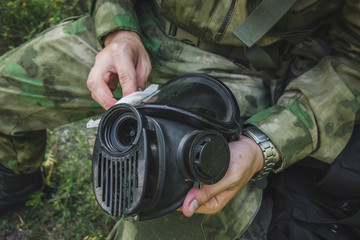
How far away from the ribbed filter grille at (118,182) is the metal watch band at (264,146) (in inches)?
21.5

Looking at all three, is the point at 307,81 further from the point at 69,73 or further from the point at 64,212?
the point at 64,212

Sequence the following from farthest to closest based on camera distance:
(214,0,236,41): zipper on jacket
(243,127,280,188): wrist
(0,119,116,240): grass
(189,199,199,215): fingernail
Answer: (0,119,116,240): grass, (214,0,236,41): zipper on jacket, (243,127,280,188): wrist, (189,199,199,215): fingernail

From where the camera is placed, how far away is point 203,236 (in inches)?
50.9

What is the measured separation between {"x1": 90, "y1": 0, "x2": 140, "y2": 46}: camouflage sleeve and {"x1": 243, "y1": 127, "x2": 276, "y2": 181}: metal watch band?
2.45 feet

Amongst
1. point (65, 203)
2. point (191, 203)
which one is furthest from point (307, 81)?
point (65, 203)

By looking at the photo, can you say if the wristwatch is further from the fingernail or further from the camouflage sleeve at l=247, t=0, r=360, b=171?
the fingernail

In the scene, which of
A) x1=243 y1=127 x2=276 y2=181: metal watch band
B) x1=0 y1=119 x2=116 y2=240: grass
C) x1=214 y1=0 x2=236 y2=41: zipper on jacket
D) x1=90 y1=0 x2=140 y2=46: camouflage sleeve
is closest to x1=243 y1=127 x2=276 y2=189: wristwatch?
x1=243 y1=127 x2=276 y2=181: metal watch band

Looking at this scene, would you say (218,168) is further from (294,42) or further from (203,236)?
(294,42)

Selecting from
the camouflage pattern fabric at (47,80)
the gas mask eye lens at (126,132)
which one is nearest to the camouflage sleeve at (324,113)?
the gas mask eye lens at (126,132)

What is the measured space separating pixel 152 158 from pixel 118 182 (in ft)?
0.41

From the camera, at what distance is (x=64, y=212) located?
6.79ft

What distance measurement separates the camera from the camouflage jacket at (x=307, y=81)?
4.20ft

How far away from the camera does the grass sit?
1990 mm

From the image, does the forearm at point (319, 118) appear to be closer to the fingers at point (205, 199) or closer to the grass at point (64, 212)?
the fingers at point (205, 199)
